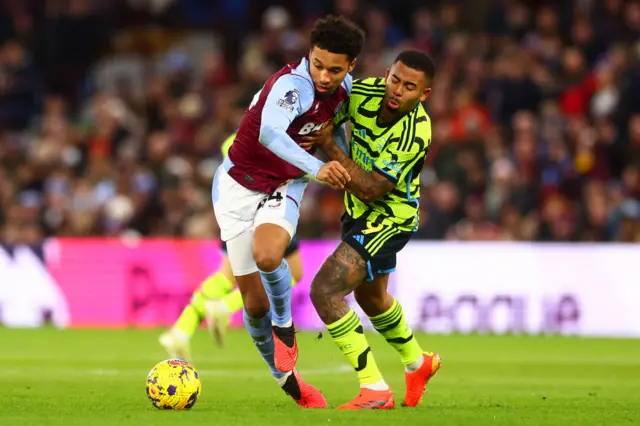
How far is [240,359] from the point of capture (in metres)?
12.4

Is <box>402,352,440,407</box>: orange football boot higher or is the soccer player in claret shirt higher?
the soccer player in claret shirt

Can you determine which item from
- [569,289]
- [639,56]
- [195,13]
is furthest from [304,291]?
[195,13]

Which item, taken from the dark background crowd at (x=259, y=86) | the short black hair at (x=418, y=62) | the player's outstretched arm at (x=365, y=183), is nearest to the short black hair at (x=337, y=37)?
the short black hair at (x=418, y=62)

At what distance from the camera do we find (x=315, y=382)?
403 inches

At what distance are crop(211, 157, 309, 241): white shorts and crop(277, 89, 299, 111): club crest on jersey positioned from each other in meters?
0.75

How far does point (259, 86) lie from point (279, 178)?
34.2 ft

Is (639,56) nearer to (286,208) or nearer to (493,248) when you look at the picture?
(493,248)

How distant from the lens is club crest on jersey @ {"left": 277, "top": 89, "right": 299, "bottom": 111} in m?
7.74

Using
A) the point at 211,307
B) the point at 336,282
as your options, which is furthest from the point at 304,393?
the point at 211,307

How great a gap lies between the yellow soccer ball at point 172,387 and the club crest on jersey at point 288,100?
5.52 feet

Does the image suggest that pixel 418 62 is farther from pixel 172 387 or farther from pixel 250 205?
pixel 172 387

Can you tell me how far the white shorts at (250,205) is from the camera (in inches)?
323

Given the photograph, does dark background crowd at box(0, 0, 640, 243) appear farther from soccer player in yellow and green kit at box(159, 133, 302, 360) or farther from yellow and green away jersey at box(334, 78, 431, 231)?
yellow and green away jersey at box(334, 78, 431, 231)

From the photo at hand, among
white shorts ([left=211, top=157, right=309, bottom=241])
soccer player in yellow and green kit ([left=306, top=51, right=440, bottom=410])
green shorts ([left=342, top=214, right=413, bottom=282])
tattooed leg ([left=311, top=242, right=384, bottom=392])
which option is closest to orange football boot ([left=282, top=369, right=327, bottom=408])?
soccer player in yellow and green kit ([left=306, top=51, right=440, bottom=410])
